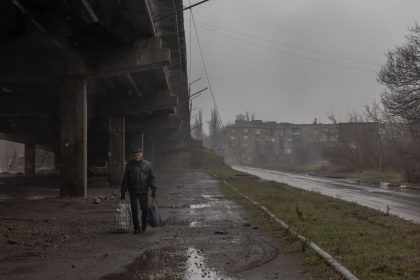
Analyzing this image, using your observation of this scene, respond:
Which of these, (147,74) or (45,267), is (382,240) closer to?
(45,267)

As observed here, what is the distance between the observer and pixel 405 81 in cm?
3503

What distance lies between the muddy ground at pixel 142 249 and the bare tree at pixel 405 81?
901 inches

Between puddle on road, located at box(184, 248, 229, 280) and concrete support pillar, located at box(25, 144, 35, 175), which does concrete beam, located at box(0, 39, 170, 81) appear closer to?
puddle on road, located at box(184, 248, 229, 280)

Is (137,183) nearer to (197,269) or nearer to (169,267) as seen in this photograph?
(169,267)

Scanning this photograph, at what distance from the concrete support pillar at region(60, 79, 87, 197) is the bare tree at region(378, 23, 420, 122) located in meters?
21.8

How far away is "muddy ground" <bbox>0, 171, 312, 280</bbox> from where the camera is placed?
7398mm

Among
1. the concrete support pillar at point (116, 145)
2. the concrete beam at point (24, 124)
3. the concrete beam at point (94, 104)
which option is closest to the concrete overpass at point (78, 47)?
the concrete beam at point (94, 104)

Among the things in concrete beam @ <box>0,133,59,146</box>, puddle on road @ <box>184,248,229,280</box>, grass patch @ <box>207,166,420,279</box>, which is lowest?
puddle on road @ <box>184,248,229,280</box>

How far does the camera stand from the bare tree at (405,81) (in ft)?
113

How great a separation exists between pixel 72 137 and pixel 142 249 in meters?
11.3

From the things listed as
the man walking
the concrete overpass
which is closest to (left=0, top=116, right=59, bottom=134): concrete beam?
the concrete overpass

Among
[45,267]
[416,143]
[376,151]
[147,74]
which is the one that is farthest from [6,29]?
[376,151]

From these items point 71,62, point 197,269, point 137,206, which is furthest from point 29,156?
point 197,269

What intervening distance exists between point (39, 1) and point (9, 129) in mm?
24592
